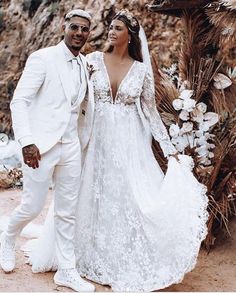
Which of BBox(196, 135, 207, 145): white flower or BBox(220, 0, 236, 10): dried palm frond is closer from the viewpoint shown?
BBox(220, 0, 236, 10): dried palm frond

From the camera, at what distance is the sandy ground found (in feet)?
13.0

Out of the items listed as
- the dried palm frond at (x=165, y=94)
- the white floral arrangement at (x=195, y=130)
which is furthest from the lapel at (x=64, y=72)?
the dried palm frond at (x=165, y=94)

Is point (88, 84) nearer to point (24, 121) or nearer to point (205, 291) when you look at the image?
point (24, 121)

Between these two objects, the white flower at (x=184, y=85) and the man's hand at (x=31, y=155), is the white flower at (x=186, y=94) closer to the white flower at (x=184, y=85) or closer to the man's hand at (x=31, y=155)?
the white flower at (x=184, y=85)

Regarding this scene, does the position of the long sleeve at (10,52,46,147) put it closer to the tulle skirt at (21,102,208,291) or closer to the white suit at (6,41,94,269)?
the white suit at (6,41,94,269)

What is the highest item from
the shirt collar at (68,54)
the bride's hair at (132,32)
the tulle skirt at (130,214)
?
the bride's hair at (132,32)

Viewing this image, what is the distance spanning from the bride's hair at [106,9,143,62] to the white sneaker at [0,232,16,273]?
173 centimetres

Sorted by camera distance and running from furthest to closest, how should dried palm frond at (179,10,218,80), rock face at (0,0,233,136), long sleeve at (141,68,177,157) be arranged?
1. rock face at (0,0,233,136)
2. dried palm frond at (179,10,218,80)
3. long sleeve at (141,68,177,157)

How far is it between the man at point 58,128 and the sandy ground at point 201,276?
0.58 feet

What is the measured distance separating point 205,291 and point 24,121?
1887 mm

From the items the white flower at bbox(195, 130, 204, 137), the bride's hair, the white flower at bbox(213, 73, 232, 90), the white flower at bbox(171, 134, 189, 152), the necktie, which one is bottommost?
the white flower at bbox(171, 134, 189, 152)

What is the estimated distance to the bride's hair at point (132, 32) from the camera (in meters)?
4.18

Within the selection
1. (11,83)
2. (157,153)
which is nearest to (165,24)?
(11,83)

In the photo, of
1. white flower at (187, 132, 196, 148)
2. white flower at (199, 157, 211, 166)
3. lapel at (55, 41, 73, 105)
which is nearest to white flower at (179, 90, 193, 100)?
white flower at (187, 132, 196, 148)
